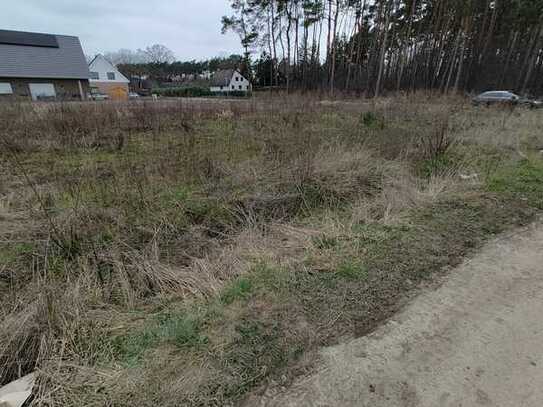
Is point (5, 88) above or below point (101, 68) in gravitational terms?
below

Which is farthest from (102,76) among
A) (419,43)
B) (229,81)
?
(419,43)

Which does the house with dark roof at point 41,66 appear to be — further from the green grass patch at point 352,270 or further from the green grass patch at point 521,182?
the green grass patch at point 521,182

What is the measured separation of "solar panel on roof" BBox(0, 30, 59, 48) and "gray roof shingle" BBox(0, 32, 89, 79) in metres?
0.25

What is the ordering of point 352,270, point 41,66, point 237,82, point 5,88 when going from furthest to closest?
1. point 237,82
2. point 41,66
3. point 5,88
4. point 352,270

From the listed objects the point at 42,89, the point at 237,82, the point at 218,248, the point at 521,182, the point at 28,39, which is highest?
the point at 28,39

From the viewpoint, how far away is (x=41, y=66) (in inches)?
1038

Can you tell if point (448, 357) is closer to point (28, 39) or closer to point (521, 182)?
point (521, 182)

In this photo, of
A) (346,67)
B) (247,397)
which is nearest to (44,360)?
(247,397)

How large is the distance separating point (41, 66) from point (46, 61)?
31.4 inches

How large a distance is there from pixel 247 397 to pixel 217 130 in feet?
24.1

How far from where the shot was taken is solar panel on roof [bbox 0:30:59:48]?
2539 cm

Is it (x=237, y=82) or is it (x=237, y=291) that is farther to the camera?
(x=237, y=82)

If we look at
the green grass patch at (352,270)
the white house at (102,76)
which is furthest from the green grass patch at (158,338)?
the white house at (102,76)

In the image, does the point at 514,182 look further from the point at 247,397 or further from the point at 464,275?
the point at 247,397
